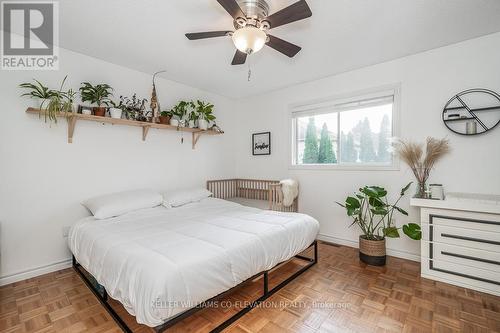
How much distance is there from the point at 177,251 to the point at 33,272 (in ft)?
6.78

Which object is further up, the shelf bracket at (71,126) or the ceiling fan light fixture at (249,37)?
the ceiling fan light fixture at (249,37)

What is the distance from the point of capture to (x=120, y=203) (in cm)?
256

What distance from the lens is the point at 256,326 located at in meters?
1.68

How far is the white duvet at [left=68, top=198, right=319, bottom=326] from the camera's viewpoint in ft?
4.40

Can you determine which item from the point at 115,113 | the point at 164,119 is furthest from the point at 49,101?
the point at 164,119

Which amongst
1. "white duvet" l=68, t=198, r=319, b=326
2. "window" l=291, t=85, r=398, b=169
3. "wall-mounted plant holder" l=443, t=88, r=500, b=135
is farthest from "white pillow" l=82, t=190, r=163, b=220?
"wall-mounted plant holder" l=443, t=88, r=500, b=135

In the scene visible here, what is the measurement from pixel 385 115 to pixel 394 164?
2.26 ft

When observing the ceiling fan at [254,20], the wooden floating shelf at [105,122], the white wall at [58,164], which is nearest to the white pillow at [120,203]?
the white wall at [58,164]

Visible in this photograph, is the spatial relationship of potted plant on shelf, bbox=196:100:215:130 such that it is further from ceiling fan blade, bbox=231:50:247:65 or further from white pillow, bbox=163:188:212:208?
ceiling fan blade, bbox=231:50:247:65

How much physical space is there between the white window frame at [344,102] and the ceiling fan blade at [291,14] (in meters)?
1.97

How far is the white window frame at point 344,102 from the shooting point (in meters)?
2.91

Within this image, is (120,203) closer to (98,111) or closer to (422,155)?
(98,111)

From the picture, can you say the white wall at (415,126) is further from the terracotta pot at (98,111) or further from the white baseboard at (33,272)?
the white baseboard at (33,272)

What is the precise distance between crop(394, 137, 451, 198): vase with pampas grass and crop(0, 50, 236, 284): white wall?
3301mm
